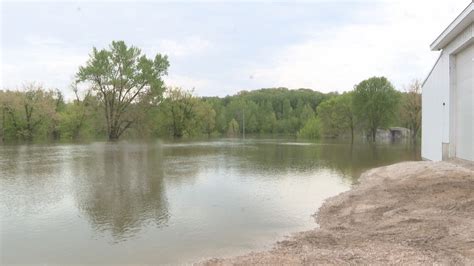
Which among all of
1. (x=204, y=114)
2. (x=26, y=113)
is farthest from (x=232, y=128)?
(x=26, y=113)

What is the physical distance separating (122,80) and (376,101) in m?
39.4

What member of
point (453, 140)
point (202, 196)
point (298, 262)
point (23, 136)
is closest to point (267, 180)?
point (202, 196)

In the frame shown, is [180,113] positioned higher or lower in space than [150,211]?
higher

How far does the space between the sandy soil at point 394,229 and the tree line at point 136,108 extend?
51.2 metres

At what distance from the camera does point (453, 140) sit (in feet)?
59.0

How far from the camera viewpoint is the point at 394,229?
26.7ft

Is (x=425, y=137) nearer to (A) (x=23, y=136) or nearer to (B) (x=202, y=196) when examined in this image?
(B) (x=202, y=196)

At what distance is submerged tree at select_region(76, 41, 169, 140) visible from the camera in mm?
56656

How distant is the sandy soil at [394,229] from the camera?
20.8 ft

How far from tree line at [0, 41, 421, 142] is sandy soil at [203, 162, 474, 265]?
5121cm

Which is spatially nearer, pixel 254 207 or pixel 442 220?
pixel 442 220

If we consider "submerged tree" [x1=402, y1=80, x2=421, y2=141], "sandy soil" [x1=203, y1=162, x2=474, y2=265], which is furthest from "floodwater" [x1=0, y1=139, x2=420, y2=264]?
"submerged tree" [x1=402, y1=80, x2=421, y2=141]

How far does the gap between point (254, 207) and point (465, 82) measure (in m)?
11.3

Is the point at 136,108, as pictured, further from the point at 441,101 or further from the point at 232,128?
the point at 441,101
